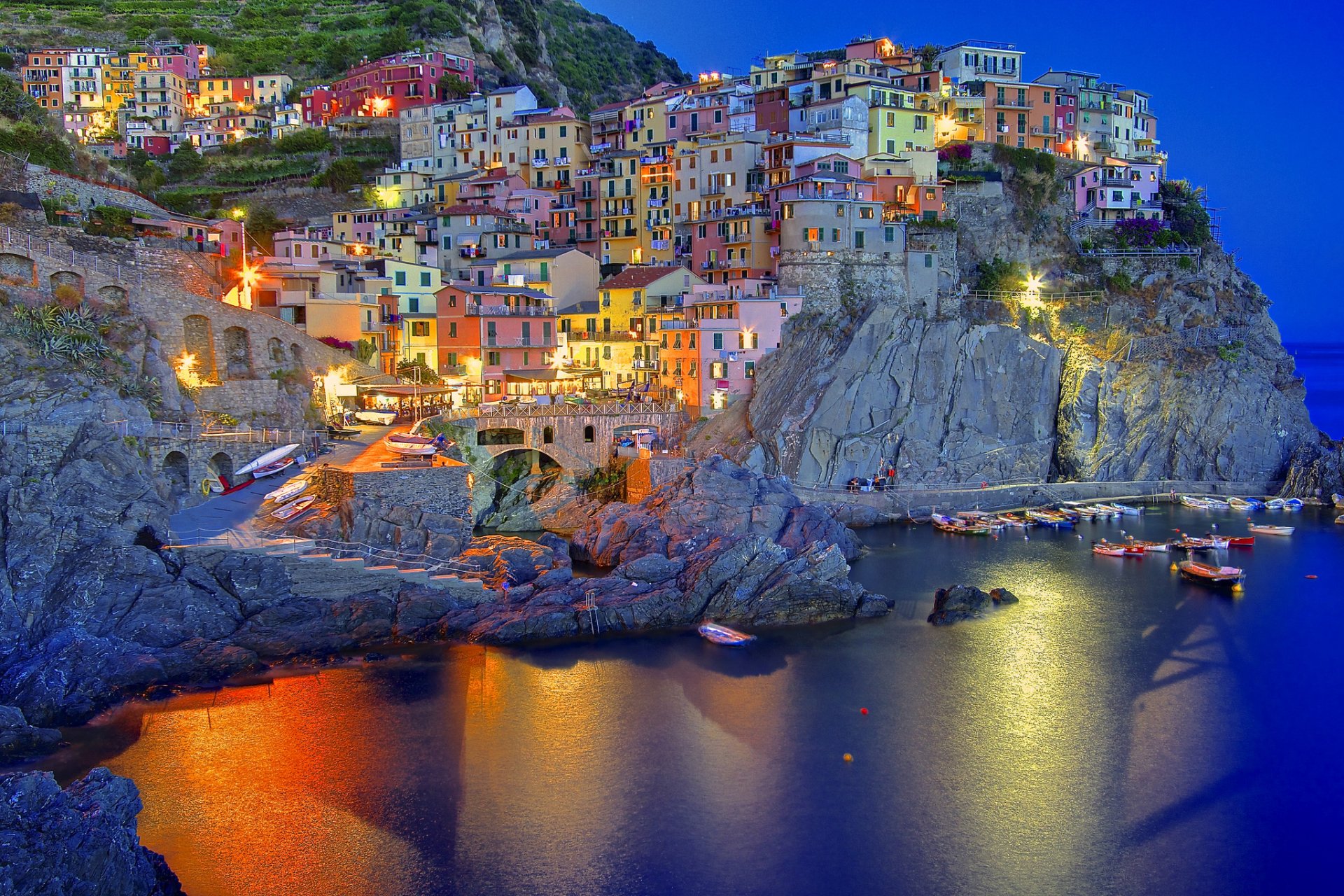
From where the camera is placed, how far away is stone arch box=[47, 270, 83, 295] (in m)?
35.8

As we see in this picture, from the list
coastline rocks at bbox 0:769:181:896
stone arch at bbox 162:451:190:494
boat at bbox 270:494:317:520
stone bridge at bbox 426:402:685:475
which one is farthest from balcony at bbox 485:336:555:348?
coastline rocks at bbox 0:769:181:896

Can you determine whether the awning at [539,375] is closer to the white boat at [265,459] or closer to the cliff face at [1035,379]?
the cliff face at [1035,379]

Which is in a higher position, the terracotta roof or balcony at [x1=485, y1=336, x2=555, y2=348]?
the terracotta roof

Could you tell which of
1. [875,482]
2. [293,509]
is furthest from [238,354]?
[875,482]

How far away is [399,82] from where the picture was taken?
248ft

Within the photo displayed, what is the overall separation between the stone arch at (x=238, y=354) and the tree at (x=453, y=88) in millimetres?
37162

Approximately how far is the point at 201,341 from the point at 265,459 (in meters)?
7.17

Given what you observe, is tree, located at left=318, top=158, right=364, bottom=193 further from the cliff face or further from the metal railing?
the cliff face

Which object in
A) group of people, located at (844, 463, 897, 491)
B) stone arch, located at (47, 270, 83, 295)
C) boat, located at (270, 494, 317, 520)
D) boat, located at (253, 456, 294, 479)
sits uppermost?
stone arch, located at (47, 270, 83, 295)

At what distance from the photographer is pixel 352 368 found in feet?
147

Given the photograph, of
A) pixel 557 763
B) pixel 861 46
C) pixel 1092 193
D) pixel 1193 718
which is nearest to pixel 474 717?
pixel 557 763

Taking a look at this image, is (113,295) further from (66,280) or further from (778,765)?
(778,765)

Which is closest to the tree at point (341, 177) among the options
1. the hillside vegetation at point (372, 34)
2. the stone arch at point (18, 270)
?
the hillside vegetation at point (372, 34)

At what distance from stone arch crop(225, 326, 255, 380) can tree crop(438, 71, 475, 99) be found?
3716 centimetres
